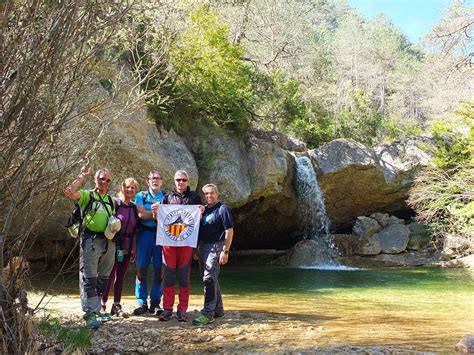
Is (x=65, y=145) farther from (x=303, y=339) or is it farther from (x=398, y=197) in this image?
(x=398, y=197)

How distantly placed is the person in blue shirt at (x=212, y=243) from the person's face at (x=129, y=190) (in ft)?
2.98

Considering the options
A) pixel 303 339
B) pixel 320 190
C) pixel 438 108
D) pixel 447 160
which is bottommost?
pixel 303 339

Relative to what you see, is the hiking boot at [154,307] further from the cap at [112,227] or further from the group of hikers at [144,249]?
the cap at [112,227]

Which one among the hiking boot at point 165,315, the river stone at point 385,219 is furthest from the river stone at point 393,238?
the hiking boot at point 165,315

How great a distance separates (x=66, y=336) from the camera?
14.9 ft

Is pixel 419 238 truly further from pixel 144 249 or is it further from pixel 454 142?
pixel 144 249

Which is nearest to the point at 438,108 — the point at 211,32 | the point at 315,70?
the point at 315,70

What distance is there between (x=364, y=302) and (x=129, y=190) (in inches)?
173

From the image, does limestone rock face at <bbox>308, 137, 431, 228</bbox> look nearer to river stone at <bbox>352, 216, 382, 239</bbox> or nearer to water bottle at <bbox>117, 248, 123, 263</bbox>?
river stone at <bbox>352, 216, 382, 239</bbox>

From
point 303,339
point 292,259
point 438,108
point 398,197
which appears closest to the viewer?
point 303,339

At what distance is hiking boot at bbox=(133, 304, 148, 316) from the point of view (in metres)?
6.17

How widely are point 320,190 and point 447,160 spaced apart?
15.7ft

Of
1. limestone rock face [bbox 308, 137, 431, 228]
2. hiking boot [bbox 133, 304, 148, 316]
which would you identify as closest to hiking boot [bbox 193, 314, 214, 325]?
hiking boot [bbox 133, 304, 148, 316]

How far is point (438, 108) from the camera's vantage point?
124 feet
